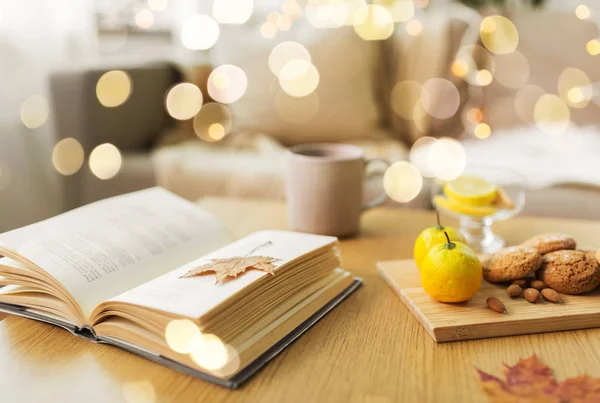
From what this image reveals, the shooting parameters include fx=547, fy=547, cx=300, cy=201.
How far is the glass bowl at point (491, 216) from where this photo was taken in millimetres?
828

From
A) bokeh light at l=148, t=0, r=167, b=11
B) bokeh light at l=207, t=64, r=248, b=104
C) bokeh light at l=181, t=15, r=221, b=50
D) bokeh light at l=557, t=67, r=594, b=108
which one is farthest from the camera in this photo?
bokeh light at l=148, t=0, r=167, b=11

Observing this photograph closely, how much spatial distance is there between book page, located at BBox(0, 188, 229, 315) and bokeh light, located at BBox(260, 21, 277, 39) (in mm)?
1201

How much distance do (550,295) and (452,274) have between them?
12cm

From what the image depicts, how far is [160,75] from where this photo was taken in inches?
77.9

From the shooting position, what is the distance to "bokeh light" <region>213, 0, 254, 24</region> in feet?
7.85

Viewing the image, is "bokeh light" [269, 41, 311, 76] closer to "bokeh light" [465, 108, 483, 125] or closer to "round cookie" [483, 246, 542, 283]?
"bokeh light" [465, 108, 483, 125]

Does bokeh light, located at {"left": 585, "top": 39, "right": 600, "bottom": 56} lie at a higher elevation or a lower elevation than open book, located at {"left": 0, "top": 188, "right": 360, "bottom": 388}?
higher

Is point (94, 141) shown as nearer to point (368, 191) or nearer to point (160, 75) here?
point (160, 75)

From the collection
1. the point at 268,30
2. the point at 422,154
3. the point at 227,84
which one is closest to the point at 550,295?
the point at 422,154

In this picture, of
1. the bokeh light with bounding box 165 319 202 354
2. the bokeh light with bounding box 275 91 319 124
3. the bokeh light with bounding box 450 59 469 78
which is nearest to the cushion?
the bokeh light with bounding box 275 91 319 124

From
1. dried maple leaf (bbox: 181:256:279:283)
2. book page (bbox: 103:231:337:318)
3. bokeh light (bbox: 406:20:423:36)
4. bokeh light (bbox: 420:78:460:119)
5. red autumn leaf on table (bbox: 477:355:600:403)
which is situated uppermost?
bokeh light (bbox: 406:20:423:36)

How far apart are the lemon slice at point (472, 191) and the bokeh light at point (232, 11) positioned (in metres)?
1.78

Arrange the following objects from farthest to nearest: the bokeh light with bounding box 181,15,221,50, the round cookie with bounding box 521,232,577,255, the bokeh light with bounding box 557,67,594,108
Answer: the bokeh light with bounding box 181,15,221,50, the bokeh light with bounding box 557,67,594,108, the round cookie with bounding box 521,232,577,255

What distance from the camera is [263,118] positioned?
6.11ft
